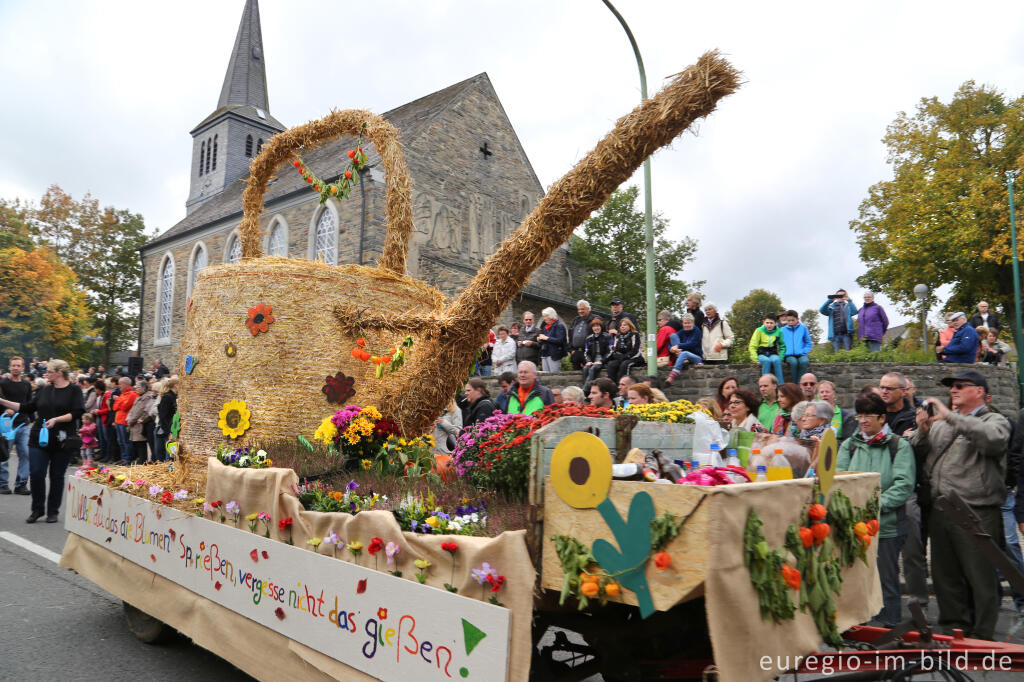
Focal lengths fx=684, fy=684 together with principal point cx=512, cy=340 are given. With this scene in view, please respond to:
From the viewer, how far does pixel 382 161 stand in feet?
14.6

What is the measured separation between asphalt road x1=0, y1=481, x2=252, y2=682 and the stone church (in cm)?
1187

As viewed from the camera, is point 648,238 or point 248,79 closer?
point 648,238

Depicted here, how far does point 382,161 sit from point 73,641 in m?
3.66

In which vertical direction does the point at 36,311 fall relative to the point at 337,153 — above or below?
below

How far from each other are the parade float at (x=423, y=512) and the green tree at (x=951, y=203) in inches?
1002

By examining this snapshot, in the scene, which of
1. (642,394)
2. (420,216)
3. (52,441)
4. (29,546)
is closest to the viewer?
(642,394)

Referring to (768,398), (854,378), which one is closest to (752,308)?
(854,378)

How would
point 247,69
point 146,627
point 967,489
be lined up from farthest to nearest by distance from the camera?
point 247,69 < point 967,489 < point 146,627

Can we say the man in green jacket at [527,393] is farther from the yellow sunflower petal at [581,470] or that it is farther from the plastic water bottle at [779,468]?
the yellow sunflower petal at [581,470]

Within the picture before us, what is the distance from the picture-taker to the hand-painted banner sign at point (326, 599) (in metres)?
2.30

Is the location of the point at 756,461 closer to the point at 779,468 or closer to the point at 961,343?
the point at 779,468

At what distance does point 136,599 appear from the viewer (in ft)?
13.6

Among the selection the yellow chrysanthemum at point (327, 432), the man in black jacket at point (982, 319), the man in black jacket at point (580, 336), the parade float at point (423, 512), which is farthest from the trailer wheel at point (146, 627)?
the man in black jacket at point (982, 319)

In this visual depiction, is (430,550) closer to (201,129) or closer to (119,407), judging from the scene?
(119,407)
